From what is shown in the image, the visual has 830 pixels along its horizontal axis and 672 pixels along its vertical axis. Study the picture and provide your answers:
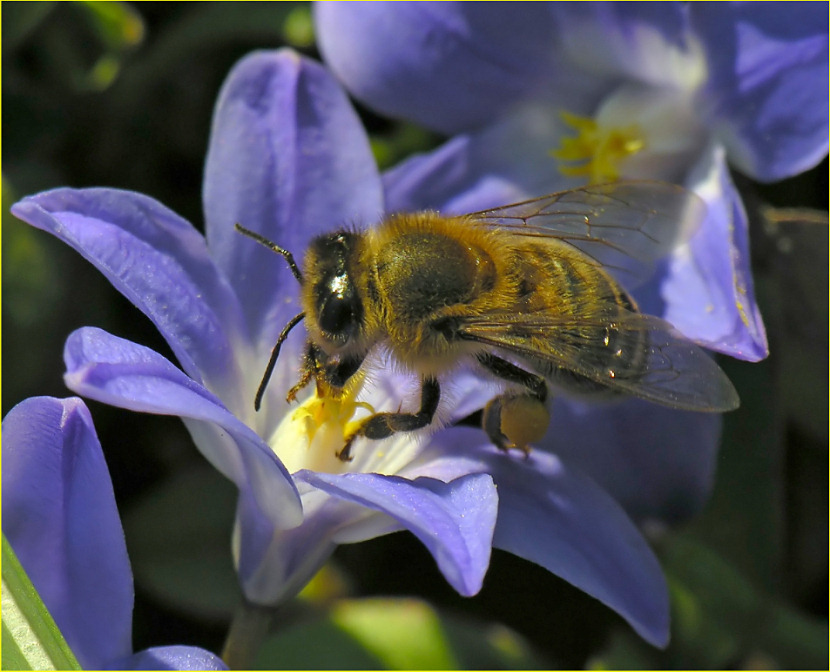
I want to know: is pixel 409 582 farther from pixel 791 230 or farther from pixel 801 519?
pixel 791 230

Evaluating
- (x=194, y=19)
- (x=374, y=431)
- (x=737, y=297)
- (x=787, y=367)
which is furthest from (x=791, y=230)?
(x=194, y=19)

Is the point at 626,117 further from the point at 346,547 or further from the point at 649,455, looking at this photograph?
the point at 346,547

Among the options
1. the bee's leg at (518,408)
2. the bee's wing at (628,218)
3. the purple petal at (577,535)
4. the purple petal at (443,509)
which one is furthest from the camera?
the bee's wing at (628,218)

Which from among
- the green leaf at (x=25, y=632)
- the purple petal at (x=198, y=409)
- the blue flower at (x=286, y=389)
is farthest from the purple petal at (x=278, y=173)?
the green leaf at (x=25, y=632)

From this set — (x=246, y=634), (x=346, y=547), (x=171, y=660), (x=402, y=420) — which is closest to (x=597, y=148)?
(x=402, y=420)

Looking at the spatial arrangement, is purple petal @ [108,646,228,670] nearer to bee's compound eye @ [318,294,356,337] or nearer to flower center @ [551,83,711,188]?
bee's compound eye @ [318,294,356,337]

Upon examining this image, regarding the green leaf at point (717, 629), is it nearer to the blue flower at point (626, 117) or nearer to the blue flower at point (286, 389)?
the blue flower at point (626, 117)

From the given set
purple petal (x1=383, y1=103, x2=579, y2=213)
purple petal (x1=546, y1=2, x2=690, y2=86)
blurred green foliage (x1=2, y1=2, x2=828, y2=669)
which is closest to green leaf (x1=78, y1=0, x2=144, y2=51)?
blurred green foliage (x1=2, y1=2, x2=828, y2=669)
